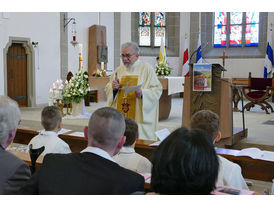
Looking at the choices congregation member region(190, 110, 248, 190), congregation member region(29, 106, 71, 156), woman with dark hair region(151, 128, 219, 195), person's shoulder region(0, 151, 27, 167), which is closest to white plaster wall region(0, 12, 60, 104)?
congregation member region(29, 106, 71, 156)

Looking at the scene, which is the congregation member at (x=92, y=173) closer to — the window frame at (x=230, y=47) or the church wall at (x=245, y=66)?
the window frame at (x=230, y=47)

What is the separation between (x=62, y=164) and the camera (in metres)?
1.69

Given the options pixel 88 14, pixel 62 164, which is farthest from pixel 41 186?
pixel 88 14

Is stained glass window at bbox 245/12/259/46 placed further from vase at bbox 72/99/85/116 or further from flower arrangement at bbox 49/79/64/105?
flower arrangement at bbox 49/79/64/105

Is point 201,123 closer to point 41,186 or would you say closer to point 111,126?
point 111,126

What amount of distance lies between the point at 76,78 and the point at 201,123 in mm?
6446

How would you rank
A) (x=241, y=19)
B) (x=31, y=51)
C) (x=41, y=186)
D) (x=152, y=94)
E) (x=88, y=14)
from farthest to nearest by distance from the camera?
(x=241, y=19)
(x=88, y=14)
(x=31, y=51)
(x=152, y=94)
(x=41, y=186)

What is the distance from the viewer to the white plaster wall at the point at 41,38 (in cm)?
1066

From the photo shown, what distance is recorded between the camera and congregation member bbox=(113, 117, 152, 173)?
256 cm

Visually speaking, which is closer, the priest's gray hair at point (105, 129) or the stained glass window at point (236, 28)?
the priest's gray hair at point (105, 129)

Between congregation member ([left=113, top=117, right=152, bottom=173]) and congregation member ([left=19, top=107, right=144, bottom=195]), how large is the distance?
0.75m

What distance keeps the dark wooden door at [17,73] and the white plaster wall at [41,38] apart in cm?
37

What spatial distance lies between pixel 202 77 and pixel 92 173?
Answer: 4257 mm

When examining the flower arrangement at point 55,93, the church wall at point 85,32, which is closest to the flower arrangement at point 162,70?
the flower arrangement at point 55,93
